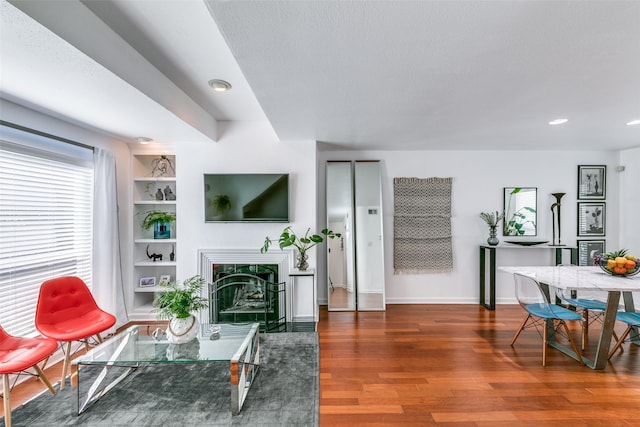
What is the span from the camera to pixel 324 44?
1468mm

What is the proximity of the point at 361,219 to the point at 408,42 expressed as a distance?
106 inches

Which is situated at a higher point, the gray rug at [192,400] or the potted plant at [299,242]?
the potted plant at [299,242]

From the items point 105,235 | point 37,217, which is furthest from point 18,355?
point 105,235

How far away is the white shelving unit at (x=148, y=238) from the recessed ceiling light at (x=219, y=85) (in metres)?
1.55

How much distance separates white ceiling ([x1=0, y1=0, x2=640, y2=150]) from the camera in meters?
1.28

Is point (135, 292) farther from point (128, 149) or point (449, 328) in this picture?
point (449, 328)

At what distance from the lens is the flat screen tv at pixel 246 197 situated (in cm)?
336

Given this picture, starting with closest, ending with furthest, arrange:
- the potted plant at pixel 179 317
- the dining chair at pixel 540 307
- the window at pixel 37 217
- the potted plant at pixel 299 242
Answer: the potted plant at pixel 179 317, the window at pixel 37 217, the dining chair at pixel 540 307, the potted plant at pixel 299 242

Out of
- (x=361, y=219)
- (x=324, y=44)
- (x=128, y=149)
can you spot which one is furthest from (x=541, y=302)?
(x=128, y=149)

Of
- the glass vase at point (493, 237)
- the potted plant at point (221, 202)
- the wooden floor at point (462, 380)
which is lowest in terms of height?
the wooden floor at point (462, 380)

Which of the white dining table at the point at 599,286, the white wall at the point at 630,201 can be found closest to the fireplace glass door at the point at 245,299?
the white dining table at the point at 599,286

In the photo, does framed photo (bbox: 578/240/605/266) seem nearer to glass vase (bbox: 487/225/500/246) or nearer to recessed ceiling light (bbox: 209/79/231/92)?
glass vase (bbox: 487/225/500/246)

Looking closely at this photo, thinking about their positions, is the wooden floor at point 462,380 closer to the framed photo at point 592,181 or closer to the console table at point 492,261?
the console table at point 492,261

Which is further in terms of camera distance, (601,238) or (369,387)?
(601,238)
